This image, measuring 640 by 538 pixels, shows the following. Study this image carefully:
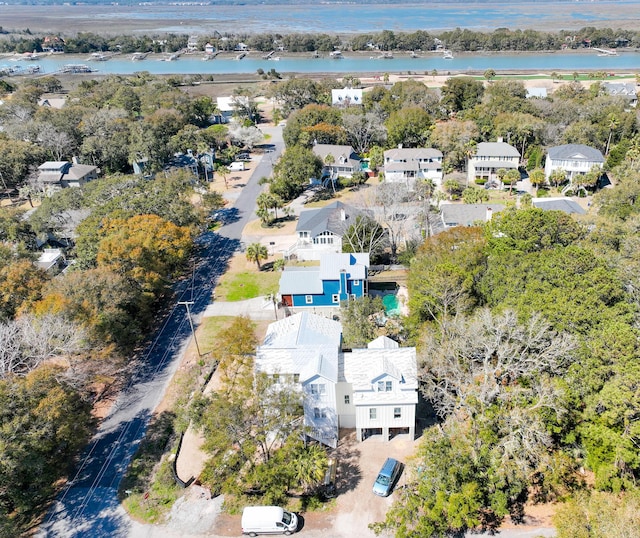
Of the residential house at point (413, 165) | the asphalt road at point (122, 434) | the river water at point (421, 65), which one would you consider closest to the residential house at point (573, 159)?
the residential house at point (413, 165)

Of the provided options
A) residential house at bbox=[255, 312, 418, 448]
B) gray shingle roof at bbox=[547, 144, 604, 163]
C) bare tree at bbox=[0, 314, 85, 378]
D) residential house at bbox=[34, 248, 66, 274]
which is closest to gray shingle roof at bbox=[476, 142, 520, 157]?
gray shingle roof at bbox=[547, 144, 604, 163]

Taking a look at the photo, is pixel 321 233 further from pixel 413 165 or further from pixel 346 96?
pixel 346 96

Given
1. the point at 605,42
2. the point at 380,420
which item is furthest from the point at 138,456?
the point at 605,42

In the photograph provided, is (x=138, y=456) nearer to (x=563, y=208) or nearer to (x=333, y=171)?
(x=563, y=208)

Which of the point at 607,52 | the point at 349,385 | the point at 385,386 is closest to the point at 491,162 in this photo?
the point at 385,386

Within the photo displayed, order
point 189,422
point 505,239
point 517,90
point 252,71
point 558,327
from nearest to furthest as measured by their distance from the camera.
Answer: point 558,327, point 189,422, point 505,239, point 517,90, point 252,71

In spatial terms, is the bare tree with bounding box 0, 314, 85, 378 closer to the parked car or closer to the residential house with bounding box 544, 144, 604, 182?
the parked car
